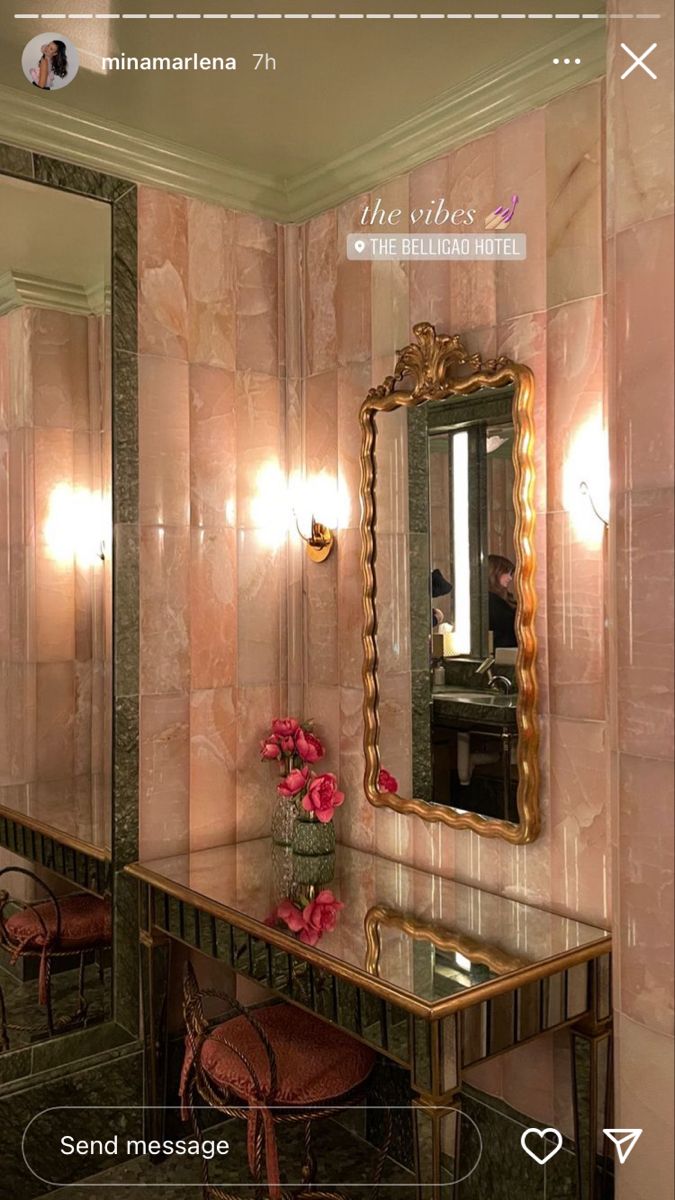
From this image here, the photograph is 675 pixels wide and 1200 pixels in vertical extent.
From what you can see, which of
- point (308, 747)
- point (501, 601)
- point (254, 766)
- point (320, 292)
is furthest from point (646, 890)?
point (320, 292)

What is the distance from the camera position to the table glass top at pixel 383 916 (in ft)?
6.07

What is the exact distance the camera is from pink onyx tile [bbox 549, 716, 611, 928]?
6.57ft

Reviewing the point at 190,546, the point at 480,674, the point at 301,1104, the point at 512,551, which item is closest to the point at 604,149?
the point at 512,551

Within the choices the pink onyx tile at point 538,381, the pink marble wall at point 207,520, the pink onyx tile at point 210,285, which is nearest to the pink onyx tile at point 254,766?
the pink marble wall at point 207,520

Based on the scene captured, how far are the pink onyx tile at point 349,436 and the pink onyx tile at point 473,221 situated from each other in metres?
0.36

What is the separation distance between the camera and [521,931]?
201 cm

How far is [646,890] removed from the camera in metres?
1.65

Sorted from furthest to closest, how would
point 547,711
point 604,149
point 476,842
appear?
point 476,842, point 547,711, point 604,149

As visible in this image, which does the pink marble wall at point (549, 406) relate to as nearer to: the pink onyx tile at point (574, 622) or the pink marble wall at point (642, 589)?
the pink onyx tile at point (574, 622)

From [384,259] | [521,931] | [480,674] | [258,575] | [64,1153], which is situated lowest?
[64,1153]

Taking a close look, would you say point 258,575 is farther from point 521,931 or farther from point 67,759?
point 521,931

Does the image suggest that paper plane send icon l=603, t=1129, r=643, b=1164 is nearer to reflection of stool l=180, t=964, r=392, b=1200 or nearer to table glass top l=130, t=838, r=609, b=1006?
table glass top l=130, t=838, r=609, b=1006

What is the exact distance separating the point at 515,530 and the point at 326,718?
86cm

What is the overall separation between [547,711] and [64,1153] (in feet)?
5.19
